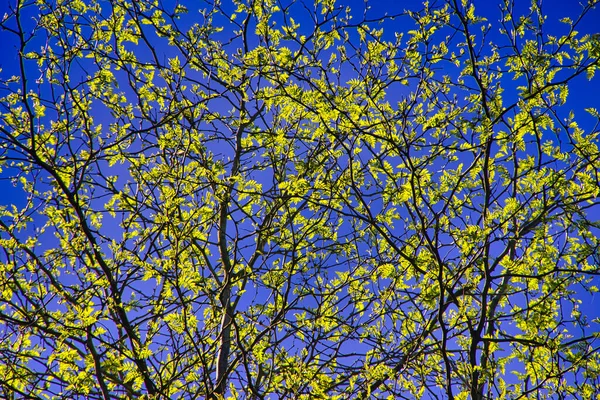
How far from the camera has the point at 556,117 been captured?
13.7ft

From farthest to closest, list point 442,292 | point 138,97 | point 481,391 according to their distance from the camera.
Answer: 1. point 138,97
2. point 481,391
3. point 442,292

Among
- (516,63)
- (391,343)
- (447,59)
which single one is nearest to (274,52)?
(447,59)

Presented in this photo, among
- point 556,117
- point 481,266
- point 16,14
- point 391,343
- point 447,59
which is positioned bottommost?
point 391,343

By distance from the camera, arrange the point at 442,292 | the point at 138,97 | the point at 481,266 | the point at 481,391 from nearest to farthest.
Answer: the point at 442,292 → the point at 481,266 → the point at 481,391 → the point at 138,97

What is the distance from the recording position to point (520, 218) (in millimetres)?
4547

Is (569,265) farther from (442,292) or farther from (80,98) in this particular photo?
(80,98)

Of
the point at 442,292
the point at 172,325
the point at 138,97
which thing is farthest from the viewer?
the point at 138,97

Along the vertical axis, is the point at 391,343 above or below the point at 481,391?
above

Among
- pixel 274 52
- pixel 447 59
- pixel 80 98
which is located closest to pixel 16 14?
pixel 80 98

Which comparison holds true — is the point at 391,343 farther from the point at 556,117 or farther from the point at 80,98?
the point at 80,98

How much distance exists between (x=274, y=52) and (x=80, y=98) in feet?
7.14

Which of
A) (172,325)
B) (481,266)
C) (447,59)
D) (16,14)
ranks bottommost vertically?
(172,325)

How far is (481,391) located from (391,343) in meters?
0.95

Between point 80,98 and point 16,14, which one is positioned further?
point 80,98
